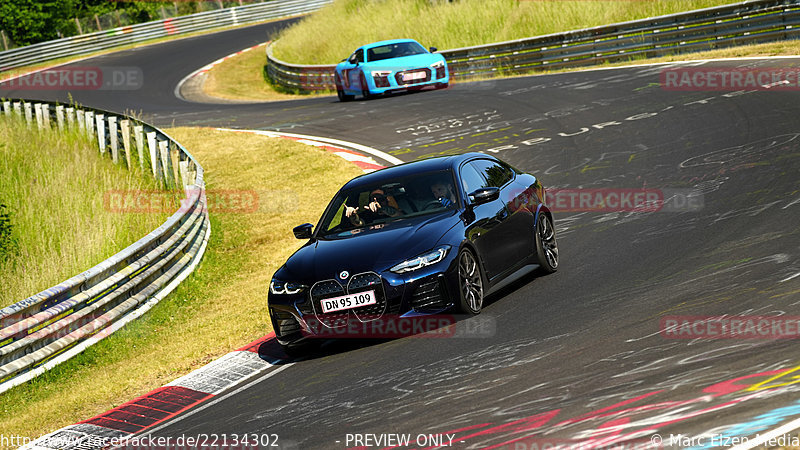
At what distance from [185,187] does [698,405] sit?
458 inches

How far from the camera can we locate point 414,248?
8.77m

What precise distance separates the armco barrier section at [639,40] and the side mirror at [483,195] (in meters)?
16.3

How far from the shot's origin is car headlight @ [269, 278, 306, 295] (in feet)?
29.1

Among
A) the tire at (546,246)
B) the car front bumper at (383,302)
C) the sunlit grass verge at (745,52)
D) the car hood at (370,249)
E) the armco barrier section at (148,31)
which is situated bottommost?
the sunlit grass verge at (745,52)

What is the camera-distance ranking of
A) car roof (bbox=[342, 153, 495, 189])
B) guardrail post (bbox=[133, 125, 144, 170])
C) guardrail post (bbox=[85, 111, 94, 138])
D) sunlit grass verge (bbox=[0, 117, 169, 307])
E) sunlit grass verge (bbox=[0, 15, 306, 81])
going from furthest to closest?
sunlit grass verge (bbox=[0, 15, 306, 81]), guardrail post (bbox=[85, 111, 94, 138]), guardrail post (bbox=[133, 125, 144, 170]), sunlit grass verge (bbox=[0, 117, 169, 307]), car roof (bbox=[342, 153, 495, 189])

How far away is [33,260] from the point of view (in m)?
13.8

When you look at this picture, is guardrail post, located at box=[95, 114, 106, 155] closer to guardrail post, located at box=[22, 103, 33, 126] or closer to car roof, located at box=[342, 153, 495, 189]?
guardrail post, located at box=[22, 103, 33, 126]

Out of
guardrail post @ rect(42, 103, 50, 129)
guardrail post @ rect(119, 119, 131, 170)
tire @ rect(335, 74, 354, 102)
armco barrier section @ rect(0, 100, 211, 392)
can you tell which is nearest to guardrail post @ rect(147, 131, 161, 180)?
armco barrier section @ rect(0, 100, 211, 392)

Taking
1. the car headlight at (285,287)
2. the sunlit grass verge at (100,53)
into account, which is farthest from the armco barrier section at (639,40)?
the sunlit grass verge at (100,53)

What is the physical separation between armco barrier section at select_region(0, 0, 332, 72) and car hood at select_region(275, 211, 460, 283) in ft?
145

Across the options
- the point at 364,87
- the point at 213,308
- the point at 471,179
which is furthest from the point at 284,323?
the point at 364,87

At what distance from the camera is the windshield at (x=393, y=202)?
31.7 ft

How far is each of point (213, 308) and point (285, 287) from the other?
12.8 ft

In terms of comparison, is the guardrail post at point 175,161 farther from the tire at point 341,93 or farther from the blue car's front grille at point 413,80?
the tire at point 341,93
